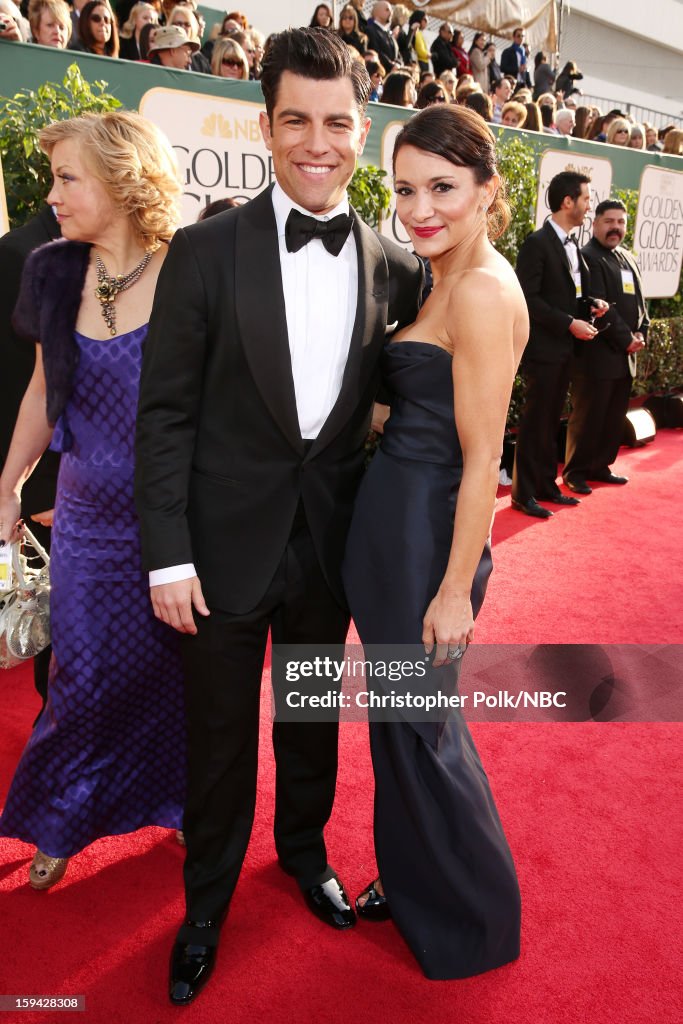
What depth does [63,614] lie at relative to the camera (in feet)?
6.63

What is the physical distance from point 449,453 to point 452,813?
738mm

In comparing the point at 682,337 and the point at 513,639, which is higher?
the point at 682,337

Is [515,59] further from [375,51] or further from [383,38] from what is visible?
[375,51]

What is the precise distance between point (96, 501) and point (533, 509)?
138 inches

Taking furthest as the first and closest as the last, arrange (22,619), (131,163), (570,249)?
(570,249), (22,619), (131,163)

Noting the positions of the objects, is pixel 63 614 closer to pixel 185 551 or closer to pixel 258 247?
pixel 185 551

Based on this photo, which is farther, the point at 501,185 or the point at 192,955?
the point at 192,955

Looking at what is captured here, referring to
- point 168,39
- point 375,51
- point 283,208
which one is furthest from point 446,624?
point 375,51

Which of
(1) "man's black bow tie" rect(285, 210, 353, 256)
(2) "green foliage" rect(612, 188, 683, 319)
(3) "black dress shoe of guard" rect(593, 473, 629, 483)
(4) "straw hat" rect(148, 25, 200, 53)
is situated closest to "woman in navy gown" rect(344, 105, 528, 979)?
(1) "man's black bow tie" rect(285, 210, 353, 256)

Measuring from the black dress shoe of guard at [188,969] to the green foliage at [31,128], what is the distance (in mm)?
2720

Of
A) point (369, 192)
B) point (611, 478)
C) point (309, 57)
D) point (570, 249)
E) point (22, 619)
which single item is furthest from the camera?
point (611, 478)

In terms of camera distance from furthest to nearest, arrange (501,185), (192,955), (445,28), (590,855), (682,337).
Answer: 1. (445,28)
2. (682,337)
3. (590,855)
4. (192,955)
5. (501,185)

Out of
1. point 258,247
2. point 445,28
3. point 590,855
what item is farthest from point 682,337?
point 258,247

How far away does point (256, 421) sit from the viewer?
1603mm
